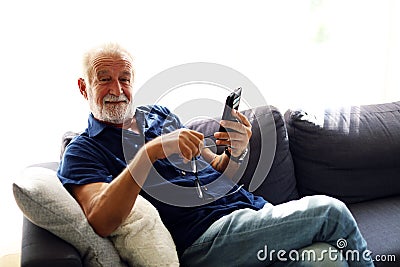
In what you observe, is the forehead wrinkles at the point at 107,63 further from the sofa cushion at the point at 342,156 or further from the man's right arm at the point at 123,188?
the sofa cushion at the point at 342,156

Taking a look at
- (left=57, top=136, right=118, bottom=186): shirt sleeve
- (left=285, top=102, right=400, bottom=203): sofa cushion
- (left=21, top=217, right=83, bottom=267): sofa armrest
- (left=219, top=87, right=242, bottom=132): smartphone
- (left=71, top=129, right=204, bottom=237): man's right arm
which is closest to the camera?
(left=21, top=217, right=83, bottom=267): sofa armrest

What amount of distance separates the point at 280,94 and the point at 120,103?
1.08 m

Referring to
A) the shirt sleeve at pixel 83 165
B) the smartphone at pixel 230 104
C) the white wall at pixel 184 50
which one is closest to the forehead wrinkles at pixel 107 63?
the white wall at pixel 184 50

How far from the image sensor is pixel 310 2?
2.66 m

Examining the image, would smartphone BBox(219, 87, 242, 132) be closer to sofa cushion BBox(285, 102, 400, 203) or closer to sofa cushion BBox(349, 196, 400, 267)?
sofa cushion BBox(285, 102, 400, 203)

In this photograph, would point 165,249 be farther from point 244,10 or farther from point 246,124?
point 244,10

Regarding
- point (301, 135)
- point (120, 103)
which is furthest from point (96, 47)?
point (301, 135)

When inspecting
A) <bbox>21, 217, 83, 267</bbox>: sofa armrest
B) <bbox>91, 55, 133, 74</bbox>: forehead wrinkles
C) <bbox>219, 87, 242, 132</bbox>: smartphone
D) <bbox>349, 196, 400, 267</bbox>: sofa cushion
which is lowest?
<bbox>349, 196, 400, 267</bbox>: sofa cushion

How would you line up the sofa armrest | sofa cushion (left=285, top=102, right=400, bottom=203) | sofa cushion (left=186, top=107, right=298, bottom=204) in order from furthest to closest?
sofa cushion (left=285, top=102, right=400, bottom=203)
sofa cushion (left=186, top=107, right=298, bottom=204)
the sofa armrest

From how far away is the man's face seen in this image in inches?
73.4

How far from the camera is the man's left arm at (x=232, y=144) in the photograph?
1.83 m

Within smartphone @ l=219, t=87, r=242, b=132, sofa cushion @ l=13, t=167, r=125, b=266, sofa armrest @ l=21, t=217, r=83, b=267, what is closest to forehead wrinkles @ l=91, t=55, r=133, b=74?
smartphone @ l=219, t=87, r=242, b=132

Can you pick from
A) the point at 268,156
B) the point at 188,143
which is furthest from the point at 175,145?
the point at 268,156

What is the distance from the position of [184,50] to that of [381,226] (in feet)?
3.69
